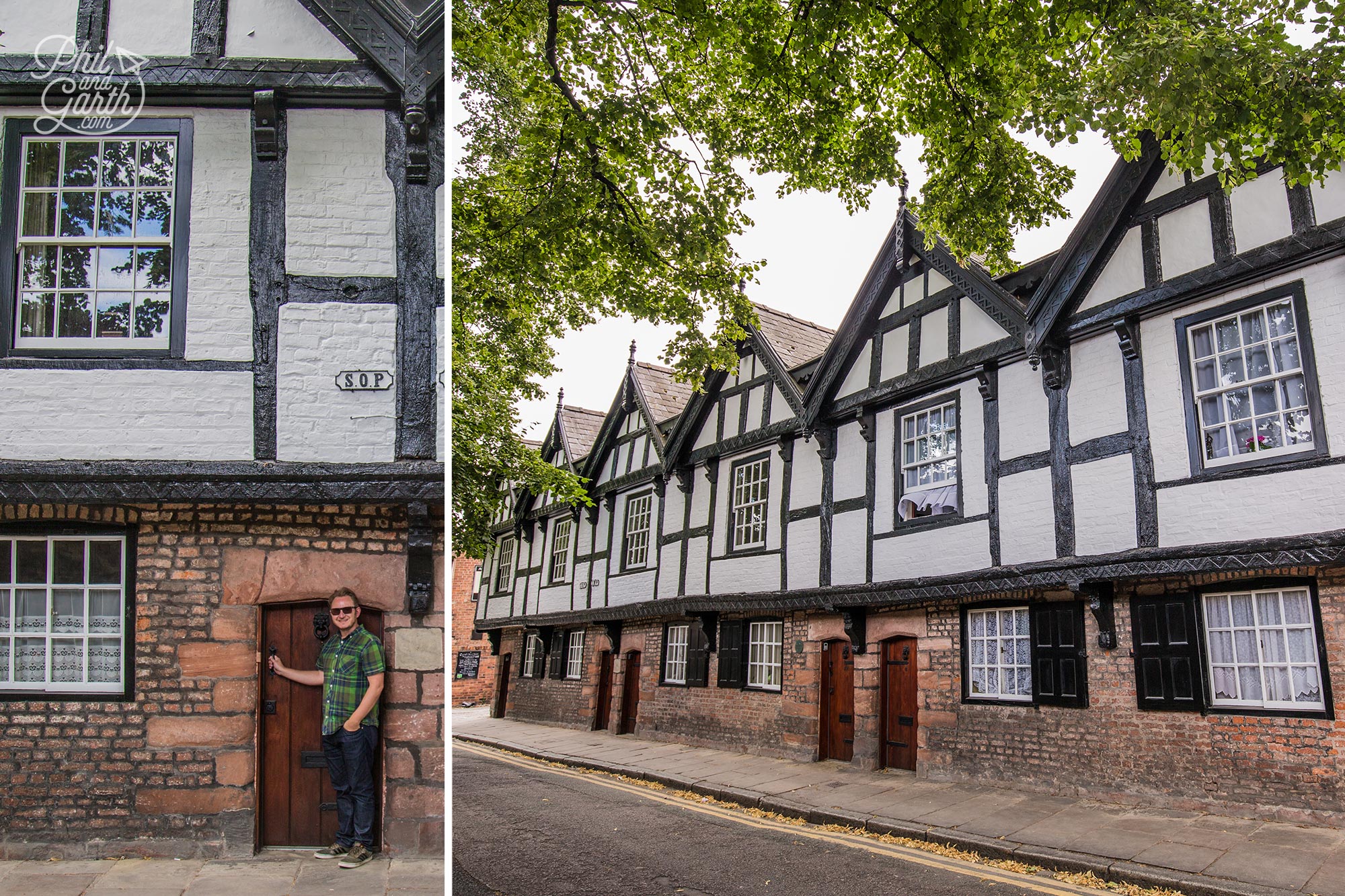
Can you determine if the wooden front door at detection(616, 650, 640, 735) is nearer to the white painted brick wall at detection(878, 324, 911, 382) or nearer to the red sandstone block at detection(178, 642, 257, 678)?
the white painted brick wall at detection(878, 324, 911, 382)

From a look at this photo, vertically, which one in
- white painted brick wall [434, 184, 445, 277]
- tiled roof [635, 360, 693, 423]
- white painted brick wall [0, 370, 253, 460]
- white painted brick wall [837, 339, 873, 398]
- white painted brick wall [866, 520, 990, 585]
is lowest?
white painted brick wall [866, 520, 990, 585]

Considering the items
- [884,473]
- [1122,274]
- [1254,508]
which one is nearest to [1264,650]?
[1254,508]

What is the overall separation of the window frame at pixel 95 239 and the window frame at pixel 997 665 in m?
8.84

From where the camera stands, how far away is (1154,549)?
8945mm

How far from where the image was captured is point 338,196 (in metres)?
5.39

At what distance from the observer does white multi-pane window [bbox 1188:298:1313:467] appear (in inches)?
330

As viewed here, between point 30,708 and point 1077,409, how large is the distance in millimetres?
9502

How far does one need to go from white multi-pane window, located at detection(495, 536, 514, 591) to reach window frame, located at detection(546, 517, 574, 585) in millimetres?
2187

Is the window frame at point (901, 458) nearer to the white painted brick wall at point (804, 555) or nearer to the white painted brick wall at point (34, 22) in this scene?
the white painted brick wall at point (804, 555)

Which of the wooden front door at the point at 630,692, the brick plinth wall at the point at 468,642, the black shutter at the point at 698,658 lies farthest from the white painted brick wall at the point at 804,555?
the brick plinth wall at the point at 468,642

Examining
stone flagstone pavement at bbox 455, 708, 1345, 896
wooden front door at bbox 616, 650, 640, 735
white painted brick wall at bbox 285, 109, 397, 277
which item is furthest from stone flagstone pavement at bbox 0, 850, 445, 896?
wooden front door at bbox 616, 650, 640, 735

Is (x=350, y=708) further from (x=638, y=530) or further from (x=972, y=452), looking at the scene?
(x=638, y=530)

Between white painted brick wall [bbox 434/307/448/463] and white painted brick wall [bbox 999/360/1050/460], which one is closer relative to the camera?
white painted brick wall [bbox 434/307/448/463]

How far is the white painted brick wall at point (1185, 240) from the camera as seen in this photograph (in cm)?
920
